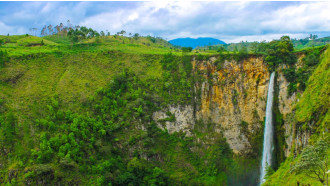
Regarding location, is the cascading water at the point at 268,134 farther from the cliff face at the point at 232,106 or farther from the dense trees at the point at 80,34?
the dense trees at the point at 80,34

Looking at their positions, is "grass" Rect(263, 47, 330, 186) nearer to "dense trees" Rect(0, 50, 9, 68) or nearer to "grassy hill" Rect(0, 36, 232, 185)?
"grassy hill" Rect(0, 36, 232, 185)

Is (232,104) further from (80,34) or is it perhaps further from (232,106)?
(80,34)

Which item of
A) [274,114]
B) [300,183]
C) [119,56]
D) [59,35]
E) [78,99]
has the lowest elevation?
[300,183]

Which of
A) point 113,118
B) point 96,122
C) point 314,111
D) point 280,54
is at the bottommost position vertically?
point 96,122

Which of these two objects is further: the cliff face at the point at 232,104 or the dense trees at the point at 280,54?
the cliff face at the point at 232,104

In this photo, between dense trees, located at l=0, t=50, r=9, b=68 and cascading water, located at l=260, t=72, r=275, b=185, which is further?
dense trees, located at l=0, t=50, r=9, b=68

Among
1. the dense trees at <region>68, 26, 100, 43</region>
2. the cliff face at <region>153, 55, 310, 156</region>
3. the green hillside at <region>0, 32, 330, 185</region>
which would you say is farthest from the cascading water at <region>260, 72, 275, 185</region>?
the dense trees at <region>68, 26, 100, 43</region>

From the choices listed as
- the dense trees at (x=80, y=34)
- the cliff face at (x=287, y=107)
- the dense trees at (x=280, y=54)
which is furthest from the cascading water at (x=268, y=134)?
the dense trees at (x=80, y=34)

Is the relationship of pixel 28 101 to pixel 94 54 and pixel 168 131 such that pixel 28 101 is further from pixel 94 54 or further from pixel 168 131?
pixel 168 131

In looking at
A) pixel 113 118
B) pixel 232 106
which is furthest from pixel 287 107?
pixel 113 118

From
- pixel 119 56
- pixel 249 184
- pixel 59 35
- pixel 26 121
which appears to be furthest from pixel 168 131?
pixel 59 35

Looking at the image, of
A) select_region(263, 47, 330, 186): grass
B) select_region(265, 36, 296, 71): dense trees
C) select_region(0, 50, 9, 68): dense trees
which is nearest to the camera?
select_region(263, 47, 330, 186): grass
